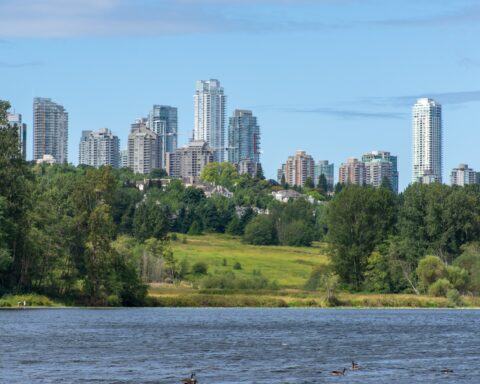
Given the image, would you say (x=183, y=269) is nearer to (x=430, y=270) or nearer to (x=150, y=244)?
(x=150, y=244)

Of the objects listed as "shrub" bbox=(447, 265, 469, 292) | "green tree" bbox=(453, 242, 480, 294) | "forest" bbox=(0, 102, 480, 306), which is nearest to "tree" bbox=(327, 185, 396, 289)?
"forest" bbox=(0, 102, 480, 306)

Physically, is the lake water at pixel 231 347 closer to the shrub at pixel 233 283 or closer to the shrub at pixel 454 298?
the shrub at pixel 454 298

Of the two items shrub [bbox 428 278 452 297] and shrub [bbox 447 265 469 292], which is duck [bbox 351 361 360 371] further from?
shrub [bbox 447 265 469 292]

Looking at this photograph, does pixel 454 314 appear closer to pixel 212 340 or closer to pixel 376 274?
pixel 376 274

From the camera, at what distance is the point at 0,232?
412ft

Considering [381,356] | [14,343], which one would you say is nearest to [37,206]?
[14,343]

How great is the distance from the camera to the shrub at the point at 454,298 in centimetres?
14612

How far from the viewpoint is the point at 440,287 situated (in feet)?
496

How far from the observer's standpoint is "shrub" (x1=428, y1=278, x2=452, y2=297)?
150 meters

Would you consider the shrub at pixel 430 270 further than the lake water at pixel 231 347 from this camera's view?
Yes

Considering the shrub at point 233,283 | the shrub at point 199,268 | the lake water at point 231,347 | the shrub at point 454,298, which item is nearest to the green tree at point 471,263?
the shrub at point 454,298

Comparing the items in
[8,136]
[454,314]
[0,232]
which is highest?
[8,136]

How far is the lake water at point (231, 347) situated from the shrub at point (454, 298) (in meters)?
21.3

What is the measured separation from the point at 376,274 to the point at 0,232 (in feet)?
196
